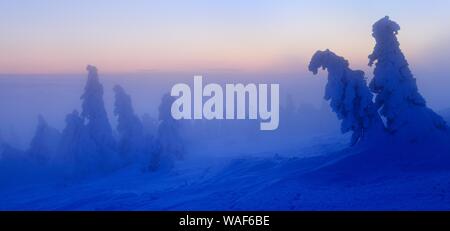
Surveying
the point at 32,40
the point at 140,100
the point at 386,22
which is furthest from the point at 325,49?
the point at 32,40

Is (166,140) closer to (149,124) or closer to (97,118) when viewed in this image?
(149,124)

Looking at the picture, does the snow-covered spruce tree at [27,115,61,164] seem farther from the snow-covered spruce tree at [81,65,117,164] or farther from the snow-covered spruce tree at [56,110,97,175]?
the snow-covered spruce tree at [81,65,117,164]

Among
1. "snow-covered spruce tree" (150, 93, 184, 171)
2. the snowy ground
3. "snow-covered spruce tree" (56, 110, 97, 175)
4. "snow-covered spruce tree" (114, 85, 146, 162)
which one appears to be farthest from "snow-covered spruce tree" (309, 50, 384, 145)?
"snow-covered spruce tree" (56, 110, 97, 175)

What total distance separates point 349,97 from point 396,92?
968 millimetres

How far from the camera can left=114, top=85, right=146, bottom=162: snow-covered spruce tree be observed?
8.87 m

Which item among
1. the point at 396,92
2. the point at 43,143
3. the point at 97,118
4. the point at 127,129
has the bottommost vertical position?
the point at 43,143

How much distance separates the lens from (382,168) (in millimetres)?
8773

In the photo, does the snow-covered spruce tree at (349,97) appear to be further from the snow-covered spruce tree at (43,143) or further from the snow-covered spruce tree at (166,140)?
the snow-covered spruce tree at (43,143)

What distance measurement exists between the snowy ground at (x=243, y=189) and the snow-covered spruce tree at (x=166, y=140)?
10.7 inches

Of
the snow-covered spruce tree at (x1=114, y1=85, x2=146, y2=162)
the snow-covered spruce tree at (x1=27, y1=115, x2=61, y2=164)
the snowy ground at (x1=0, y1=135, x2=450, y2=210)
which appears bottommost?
the snowy ground at (x1=0, y1=135, x2=450, y2=210)

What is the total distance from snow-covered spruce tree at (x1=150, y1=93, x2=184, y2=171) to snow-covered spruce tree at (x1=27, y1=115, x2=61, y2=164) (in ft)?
5.48

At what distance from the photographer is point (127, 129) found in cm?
962

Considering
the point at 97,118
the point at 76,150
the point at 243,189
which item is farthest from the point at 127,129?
the point at 243,189
